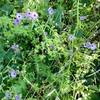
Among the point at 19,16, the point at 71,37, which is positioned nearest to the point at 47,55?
the point at 71,37

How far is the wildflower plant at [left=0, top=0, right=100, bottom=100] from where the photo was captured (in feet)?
8.20

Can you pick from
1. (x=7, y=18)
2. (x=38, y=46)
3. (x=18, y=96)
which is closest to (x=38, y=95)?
(x=18, y=96)

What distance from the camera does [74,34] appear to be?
260 centimetres

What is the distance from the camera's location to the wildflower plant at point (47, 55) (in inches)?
98.3

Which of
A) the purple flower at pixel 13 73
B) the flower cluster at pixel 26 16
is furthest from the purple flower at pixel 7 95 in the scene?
the flower cluster at pixel 26 16

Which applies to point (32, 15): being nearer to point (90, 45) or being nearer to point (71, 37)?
point (71, 37)

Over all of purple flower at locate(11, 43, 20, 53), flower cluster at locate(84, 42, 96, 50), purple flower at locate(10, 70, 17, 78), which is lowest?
purple flower at locate(10, 70, 17, 78)

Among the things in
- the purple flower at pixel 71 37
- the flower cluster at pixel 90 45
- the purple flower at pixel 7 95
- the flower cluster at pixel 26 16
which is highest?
the flower cluster at pixel 26 16

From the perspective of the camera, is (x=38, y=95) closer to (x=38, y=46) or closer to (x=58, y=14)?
(x=38, y=46)

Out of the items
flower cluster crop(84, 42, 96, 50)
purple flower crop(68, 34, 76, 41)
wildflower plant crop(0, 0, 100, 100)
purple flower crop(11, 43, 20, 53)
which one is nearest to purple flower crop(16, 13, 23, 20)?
wildflower plant crop(0, 0, 100, 100)

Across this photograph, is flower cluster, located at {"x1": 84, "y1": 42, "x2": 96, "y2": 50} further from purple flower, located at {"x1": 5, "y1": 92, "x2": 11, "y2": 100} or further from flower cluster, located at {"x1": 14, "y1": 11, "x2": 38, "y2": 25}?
purple flower, located at {"x1": 5, "y1": 92, "x2": 11, "y2": 100}

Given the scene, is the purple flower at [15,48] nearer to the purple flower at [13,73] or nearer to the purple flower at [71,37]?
the purple flower at [13,73]

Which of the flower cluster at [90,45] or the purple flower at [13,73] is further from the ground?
the flower cluster at [90,45]

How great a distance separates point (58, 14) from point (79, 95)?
57 centimetres
